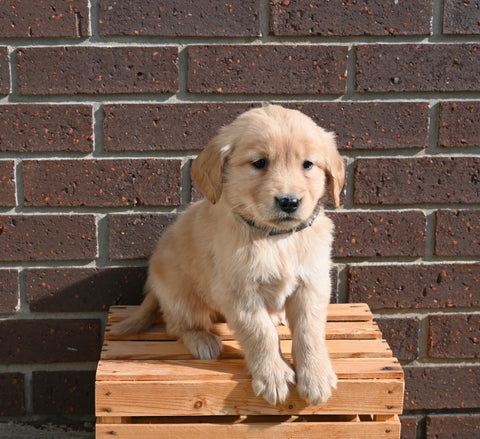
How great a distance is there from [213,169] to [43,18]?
3.36ft

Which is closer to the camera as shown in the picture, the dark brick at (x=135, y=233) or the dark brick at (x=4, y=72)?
the dark brick at (x=4, y=72)

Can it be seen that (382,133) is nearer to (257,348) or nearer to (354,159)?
(354,159)

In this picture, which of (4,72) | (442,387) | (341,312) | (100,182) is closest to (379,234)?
(341,312)

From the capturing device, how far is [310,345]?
2.07m

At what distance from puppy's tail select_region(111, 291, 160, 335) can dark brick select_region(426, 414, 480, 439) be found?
140cm

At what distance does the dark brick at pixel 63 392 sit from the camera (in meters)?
2.81

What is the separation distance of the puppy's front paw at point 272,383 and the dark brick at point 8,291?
124 cm

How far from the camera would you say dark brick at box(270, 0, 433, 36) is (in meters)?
2.52

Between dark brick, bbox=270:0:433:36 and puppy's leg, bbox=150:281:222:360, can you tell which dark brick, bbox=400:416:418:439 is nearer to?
puppy's leg, bbox=150:281:222:360

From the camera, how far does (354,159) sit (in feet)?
8.72

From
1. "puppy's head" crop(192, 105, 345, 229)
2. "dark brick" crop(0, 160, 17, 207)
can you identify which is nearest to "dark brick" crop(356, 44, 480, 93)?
"puppy's head" crop(192, 105, 345, 229)

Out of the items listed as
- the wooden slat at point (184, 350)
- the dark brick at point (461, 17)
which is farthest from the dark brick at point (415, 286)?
the dark brick at point (461, 17)

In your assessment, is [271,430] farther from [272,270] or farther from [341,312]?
[341,312]

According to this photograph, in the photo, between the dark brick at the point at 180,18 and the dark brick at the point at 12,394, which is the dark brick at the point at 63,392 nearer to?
the dark brick at the point at 12,394
